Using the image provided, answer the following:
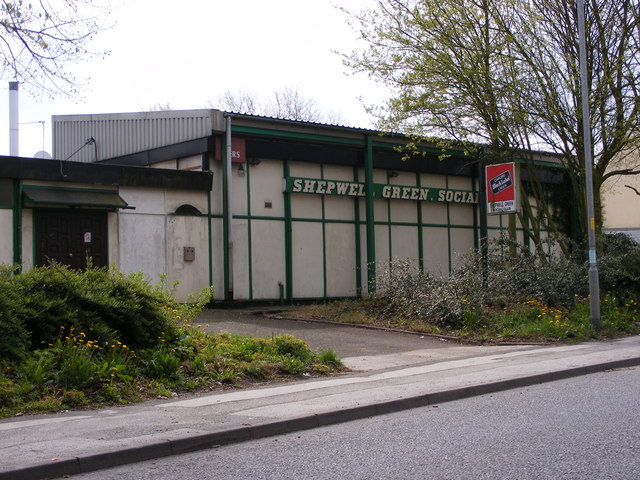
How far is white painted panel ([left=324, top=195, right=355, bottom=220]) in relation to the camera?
2527 cm

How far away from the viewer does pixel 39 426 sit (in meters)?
7.97

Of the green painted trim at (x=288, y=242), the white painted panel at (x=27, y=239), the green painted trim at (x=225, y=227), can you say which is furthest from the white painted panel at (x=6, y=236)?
the green painted trim at (x=288, y=242)

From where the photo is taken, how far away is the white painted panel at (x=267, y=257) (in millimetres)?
23297

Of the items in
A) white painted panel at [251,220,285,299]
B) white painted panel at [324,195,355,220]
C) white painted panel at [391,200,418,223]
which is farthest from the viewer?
white painted panel at [391,200,418,223]

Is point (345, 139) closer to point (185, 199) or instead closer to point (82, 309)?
point (185, 199)

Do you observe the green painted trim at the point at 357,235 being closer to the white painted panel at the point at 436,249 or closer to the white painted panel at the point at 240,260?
the white painted panel at the point at 436,249

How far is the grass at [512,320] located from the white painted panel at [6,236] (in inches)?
297

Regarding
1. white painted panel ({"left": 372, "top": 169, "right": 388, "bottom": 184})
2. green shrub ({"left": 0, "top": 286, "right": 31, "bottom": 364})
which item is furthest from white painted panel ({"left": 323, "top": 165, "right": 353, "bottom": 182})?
green shrub ({"left": 0, "top": 286, "right": 31, "bottom": 364})

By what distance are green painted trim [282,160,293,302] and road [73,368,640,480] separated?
14726mm

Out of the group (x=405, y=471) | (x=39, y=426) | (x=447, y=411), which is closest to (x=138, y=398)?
(x=39, y=426)

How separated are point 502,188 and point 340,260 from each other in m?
6.82

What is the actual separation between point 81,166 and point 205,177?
382cm

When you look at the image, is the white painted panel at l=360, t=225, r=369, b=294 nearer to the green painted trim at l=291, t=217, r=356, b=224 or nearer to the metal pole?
the green painted trim at l=291, t=217, r=356, b=224

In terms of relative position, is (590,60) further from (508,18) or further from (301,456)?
(301,456)
